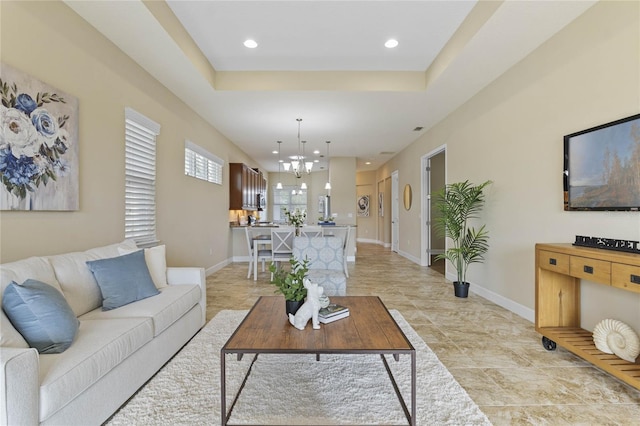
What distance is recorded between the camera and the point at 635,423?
1.73 metres

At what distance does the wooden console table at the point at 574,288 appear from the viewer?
75.5 inches

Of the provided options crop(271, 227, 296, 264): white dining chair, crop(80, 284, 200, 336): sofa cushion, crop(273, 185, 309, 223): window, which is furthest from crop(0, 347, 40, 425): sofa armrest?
crop(273, 185, 309, 223): window

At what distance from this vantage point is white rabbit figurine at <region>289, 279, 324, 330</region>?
1854mm

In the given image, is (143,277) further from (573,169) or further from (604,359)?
(573,169)

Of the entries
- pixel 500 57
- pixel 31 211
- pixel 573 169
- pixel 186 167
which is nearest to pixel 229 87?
pixel 186 167

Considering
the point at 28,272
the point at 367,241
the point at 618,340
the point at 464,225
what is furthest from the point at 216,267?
the point at 367,241

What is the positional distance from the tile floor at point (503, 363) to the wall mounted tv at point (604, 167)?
1268mm

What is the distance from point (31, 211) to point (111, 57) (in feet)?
5.58

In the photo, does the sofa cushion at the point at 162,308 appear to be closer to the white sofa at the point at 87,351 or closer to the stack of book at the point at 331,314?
the white sofa at the point at 87,351

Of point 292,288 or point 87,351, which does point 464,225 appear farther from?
point 87,351

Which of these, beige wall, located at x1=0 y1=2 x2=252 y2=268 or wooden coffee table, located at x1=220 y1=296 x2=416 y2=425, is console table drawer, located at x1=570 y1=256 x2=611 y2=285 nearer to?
wooden coffee table, located at x1=220 y1=296 x2=416 y2=425

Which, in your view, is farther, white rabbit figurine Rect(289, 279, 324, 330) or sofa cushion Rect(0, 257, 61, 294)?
white rabbit figurine Rect(289, 279, 324, 330)

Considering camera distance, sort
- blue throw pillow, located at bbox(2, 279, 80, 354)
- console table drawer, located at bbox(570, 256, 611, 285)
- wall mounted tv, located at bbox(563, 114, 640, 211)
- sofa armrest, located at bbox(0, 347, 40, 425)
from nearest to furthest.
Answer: sofa armrest, located at bbox(0, 347, 40, 425)
blue throw pillow, located at bbox(2, 279, 80, 354)
console table drawer, located at bbox(570, 256, 611, 285)
wall mounted tv, located at bbox(563, 114, 640, 211)

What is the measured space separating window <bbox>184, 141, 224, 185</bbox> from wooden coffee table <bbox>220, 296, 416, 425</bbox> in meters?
3.48
